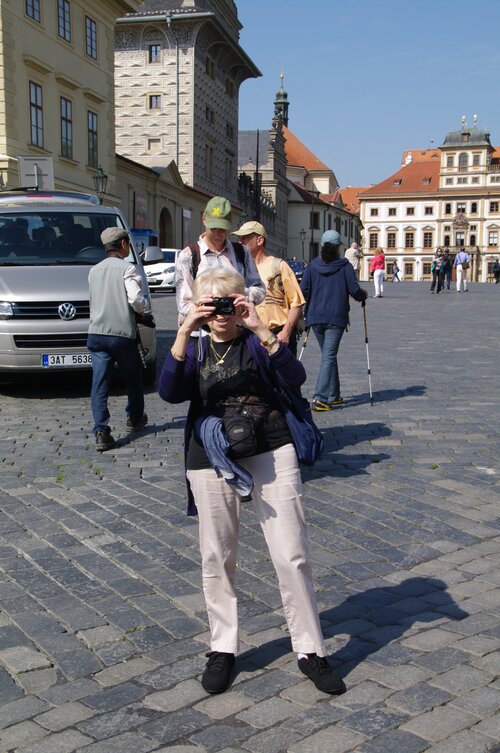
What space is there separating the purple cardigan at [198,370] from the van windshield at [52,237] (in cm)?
767

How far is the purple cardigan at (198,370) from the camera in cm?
349

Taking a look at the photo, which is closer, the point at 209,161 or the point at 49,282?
the point at 49,282

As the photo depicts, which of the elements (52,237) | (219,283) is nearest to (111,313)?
(52,237)

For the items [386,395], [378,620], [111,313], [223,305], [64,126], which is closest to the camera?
[223,305]

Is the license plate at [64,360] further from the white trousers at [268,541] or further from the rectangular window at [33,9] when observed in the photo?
the rectangular window at [33,9]

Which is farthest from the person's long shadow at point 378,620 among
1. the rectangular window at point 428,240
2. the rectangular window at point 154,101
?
the rectangular window at point 428,240

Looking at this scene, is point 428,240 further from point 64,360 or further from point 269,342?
point 269,342

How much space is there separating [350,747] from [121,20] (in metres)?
58.1

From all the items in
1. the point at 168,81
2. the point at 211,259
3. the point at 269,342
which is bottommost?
the point at 269,342

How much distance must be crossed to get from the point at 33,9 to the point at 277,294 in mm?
27187

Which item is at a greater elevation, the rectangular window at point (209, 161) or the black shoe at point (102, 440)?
the rectangular window at point (209, 161)

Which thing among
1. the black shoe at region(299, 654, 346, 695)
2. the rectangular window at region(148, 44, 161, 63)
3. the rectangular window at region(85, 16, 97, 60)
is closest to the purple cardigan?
the black shoe at region(299, 654, 346, 695)

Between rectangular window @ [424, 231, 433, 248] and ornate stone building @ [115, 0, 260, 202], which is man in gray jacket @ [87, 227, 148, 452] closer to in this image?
ornate stone building @ [115, 0, 260, 202]

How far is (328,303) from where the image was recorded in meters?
9.73
